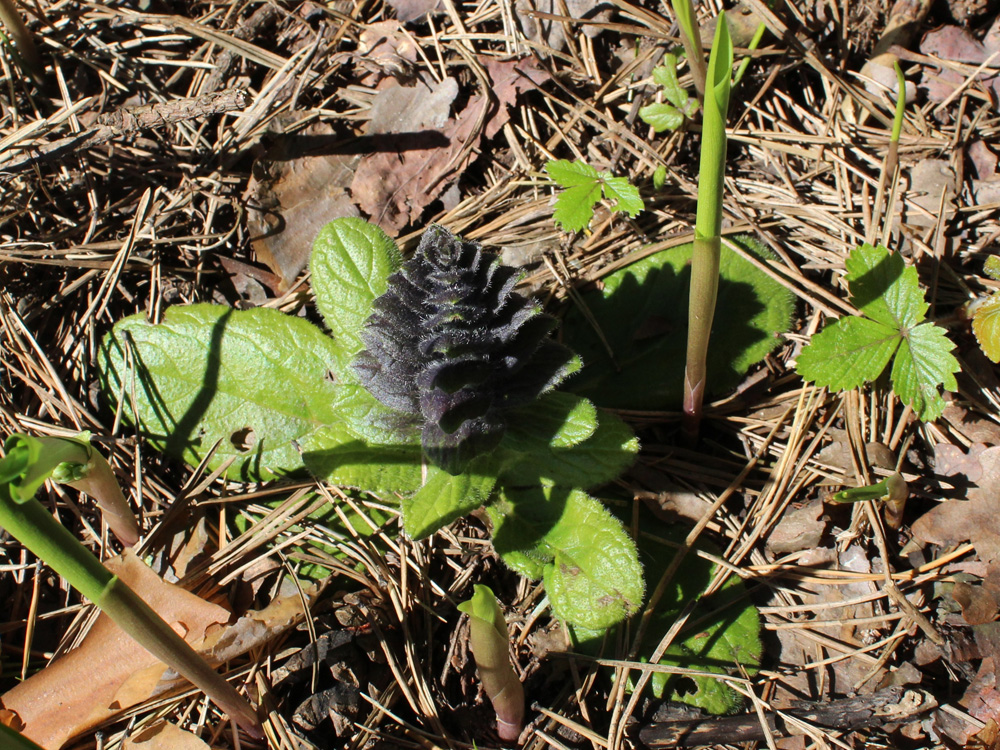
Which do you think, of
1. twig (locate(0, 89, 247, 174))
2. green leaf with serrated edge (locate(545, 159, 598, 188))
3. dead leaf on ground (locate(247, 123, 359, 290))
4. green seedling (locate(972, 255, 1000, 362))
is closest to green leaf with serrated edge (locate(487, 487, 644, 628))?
green leaf with serrated edge (locate(545, 159, 598, 188))

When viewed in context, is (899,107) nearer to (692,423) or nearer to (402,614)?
(692,423)

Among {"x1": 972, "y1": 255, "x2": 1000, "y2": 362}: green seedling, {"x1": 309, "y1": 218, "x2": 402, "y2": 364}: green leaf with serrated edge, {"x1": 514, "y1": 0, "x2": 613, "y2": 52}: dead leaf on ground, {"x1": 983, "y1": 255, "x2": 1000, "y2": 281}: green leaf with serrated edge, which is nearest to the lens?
{"x1": 972, "y1": 255, "x2": 1000, "y2": 362}: green seedling

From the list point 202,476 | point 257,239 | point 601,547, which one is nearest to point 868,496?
point 601,547

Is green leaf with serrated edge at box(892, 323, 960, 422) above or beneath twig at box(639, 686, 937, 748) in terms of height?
above

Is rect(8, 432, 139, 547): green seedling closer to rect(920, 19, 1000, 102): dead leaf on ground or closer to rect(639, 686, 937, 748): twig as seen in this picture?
rect(639, 686, 937, 748): twig

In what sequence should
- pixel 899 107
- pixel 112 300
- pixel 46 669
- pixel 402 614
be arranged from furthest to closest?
pixel 112 300 < pixel 899 107 < pixel 402 614 < pixel 46 669

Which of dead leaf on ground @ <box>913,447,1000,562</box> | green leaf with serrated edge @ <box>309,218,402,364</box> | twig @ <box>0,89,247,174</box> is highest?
twig @ <box>0,89,247,174</box>

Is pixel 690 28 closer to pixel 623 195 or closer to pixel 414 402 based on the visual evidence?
pixel 623 195

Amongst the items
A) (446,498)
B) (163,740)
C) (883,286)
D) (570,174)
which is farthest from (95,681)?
(883,286)
